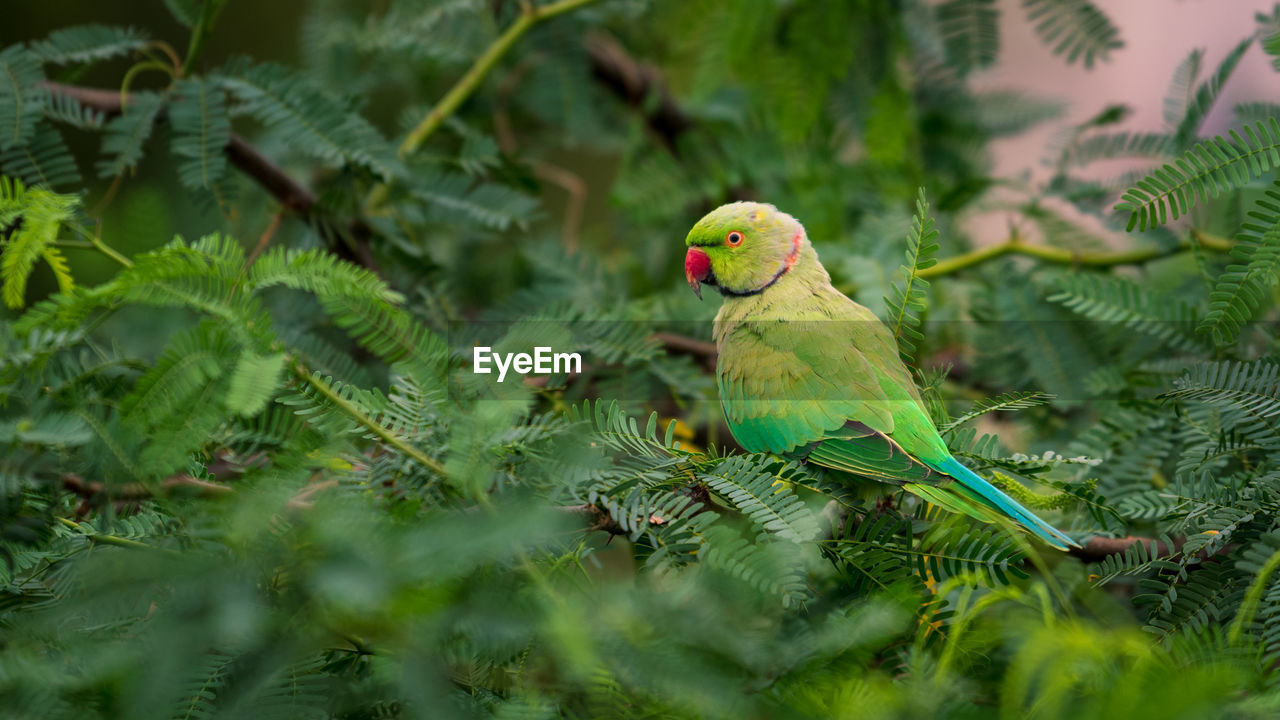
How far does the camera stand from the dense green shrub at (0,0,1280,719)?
0.70 metres

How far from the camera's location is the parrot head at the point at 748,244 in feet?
3.91

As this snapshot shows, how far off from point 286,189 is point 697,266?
2.29 feet

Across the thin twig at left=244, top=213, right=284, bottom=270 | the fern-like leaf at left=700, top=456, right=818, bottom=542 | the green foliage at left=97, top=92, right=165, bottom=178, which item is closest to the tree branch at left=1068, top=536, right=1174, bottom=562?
the fern-like leaf at left=700, top=456, right=818, bottom=542

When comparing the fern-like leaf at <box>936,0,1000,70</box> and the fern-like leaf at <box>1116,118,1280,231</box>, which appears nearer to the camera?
the fern-like leaf at <box>1116,118,1280,231</box>

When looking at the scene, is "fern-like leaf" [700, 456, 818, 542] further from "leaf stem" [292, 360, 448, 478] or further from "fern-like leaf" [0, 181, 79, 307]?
"fern-like leaf" [0, 181, 79, 307]

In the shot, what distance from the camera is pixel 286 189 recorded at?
1.46 meters

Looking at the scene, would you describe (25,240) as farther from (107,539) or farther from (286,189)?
(286,189)

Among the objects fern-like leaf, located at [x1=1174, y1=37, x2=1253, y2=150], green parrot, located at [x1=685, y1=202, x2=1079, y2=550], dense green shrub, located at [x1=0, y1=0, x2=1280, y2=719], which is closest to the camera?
dense green shrub, located at [x1=0, y1=0, x2=1280, y2=719]

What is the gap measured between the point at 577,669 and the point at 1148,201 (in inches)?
29.3

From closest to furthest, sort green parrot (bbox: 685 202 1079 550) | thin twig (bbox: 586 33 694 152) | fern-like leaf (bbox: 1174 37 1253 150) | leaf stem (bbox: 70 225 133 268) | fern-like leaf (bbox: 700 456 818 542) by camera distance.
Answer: fern-like leaf (bbox: 700 456 818 542) → green parrot (bbox: 685 202 1079 550) → leaf stem (bbox: 70 225 133 268) → fern-like leaf (bbox: 1174 37 1253 150) → thin twig (bbox: 586 33 694 152)

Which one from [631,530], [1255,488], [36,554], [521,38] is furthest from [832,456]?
[521,38]

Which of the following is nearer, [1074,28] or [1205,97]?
[1205,97]

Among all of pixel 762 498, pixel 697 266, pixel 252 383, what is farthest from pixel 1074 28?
pixel 252 383

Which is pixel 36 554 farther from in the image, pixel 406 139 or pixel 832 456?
pixel 406 139
